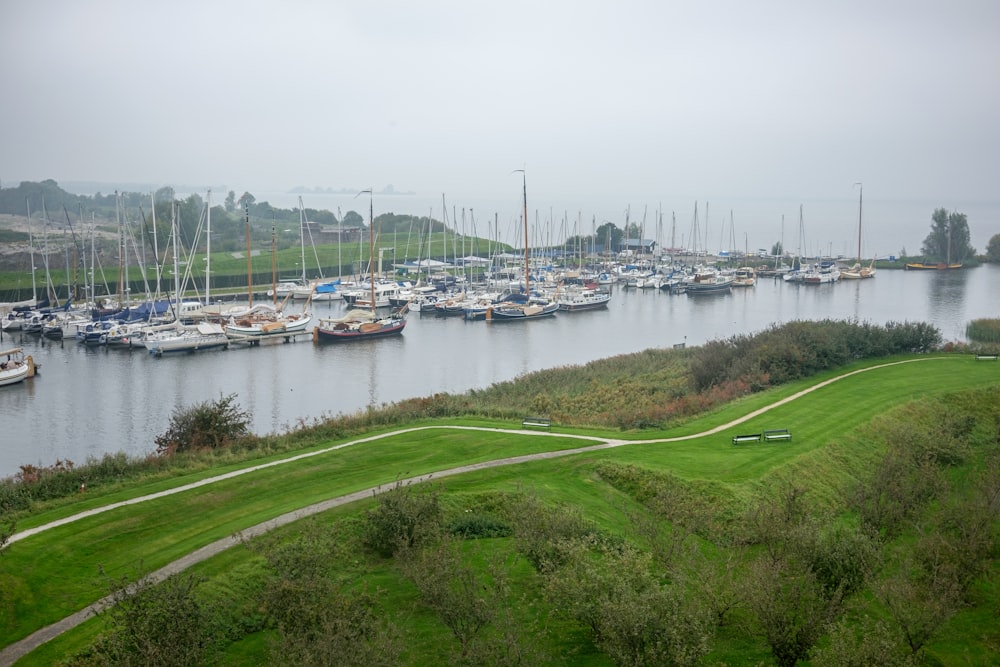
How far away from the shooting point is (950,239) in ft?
353

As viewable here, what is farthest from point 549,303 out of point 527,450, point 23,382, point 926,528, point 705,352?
point 926,528

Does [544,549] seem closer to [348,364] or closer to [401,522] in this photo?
[401,522]

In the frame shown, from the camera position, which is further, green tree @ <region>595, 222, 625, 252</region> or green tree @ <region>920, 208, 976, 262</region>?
green tree @ <region>595, 222, 625, 252</region>

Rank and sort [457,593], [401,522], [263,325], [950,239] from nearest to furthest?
[457,593] < [401,522] < [263,325] < [950,239]

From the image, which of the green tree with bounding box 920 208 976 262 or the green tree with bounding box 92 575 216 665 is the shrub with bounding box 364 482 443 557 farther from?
the green tree with bounding box 920 208 976 262

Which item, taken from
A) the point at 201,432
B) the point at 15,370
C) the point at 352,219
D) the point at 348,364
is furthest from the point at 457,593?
the point at 352,219

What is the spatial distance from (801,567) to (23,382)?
43.8 m

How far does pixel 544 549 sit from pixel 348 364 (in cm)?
3854

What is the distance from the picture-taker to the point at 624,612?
11.9 metres

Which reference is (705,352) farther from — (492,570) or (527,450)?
(492,570)

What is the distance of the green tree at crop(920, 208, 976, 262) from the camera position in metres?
109

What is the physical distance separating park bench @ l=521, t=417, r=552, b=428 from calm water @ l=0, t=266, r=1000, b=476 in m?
10.6

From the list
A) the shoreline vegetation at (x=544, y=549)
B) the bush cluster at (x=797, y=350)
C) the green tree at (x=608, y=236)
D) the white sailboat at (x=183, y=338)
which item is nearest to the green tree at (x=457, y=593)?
the shoreline vegetation at (x=544, y=549)

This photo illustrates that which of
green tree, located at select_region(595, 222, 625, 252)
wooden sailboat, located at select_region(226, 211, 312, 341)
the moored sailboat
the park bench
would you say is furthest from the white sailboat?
green tree, located at select_region(595, 222, 625, 252)
